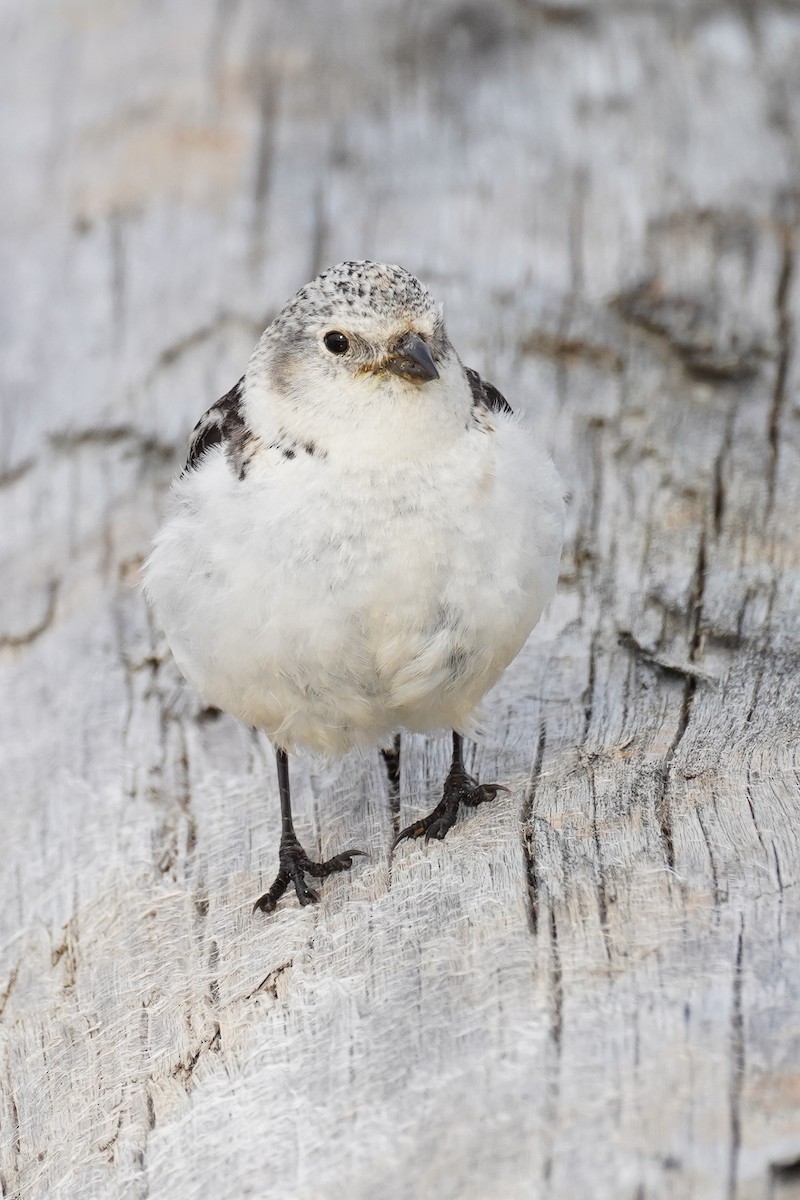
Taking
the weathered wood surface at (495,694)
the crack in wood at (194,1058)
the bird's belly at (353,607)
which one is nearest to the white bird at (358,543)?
the bird's belly at (353,607)

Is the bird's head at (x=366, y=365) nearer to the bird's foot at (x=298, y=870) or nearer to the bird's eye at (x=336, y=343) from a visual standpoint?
the bird's eye at (x=336, y=343)

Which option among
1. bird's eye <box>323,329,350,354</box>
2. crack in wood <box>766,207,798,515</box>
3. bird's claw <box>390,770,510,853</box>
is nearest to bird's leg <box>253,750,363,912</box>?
bird's claw <box>390,770,510,853</box>

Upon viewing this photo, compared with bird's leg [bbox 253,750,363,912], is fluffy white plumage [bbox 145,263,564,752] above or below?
above

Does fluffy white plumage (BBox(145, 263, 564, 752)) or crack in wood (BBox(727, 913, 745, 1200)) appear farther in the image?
fluffy white plumage (BBox(145, 263, 564, 752))

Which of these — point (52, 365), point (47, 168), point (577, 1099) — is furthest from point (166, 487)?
point (577, 1099)

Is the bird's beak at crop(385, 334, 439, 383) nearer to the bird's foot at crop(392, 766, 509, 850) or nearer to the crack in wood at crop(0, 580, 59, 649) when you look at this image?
the bird's foot at crop(392, 766, 509, 850)

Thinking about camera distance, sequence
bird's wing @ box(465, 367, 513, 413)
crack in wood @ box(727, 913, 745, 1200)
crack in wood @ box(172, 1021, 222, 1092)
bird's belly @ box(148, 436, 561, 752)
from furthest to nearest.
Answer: bird's wing @ box(465, 367, 513, 413), bird's belly @ box(148, 436, 561, 752), crack in wood @ box(172, 1021, 222, 1092), crack in wood @ box(727, 913, 745, 1200)
